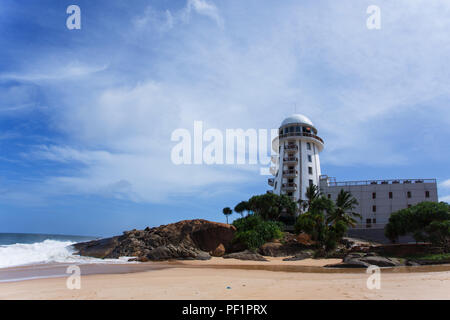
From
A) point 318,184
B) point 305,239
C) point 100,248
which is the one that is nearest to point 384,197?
point 318,184

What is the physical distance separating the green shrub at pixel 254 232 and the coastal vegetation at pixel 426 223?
12623 mm

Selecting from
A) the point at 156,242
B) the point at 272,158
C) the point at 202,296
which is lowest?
the point at 156,242

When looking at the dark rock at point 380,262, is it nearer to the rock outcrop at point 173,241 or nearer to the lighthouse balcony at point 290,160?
the rock outcrop at point 173,241

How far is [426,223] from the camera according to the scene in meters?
28.2

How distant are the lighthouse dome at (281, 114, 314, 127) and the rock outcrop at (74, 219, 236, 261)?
3426 cm

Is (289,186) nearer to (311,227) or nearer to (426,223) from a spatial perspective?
(311,227)

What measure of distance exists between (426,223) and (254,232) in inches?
651

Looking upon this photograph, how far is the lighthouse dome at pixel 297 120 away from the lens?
61.2 metres

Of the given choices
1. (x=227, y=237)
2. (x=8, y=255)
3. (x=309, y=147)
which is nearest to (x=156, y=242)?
(x=227, y=237)

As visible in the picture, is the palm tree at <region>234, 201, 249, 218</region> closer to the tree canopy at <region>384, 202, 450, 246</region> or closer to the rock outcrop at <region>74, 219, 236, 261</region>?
the rock outcrop at <region>74, 219, 236, 261</region>
